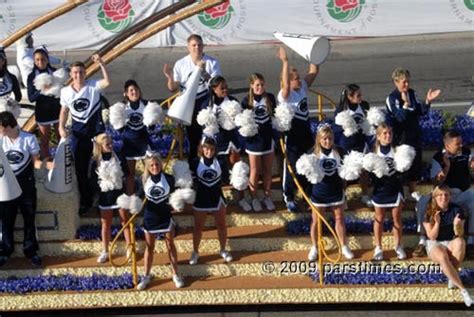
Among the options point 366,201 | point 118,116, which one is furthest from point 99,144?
point 366,201

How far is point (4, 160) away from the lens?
8.44 metres

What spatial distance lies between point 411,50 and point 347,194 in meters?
8.67

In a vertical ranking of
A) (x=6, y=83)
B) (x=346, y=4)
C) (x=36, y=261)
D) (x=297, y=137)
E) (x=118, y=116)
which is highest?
(x=346, y=4)

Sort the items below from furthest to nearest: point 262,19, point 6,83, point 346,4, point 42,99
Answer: point 262,19
point 346,4
point 6,83
point 42,99

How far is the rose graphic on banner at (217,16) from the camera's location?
18203 mm

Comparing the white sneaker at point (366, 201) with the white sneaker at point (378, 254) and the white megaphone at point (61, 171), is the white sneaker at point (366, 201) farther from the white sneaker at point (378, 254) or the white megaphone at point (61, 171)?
the white megaphone at point (61, 171)

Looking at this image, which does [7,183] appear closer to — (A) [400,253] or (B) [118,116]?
(B) [118,116]

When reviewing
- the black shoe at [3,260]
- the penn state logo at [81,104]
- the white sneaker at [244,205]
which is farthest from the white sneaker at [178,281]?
the penn state logo at [81,104]

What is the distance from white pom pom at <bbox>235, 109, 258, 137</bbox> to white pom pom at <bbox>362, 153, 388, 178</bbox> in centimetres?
125

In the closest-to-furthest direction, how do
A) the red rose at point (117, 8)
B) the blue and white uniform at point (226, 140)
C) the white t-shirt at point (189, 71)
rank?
1. the blue and white uniform at point (226, 140)
2. the white t-shirt at point (189, 71)
3. the red rose at point (117, 8)

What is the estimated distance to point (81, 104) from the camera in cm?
913

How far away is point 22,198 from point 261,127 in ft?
8.41

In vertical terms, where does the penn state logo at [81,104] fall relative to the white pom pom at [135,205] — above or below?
above

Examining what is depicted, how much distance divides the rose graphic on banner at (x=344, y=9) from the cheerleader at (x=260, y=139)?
30.7 feet
